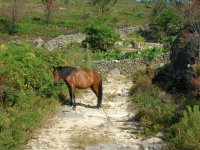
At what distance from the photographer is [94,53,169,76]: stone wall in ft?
78.7

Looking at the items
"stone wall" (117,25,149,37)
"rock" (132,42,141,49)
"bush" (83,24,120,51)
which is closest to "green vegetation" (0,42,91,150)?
"bush" (83,24,120,51)

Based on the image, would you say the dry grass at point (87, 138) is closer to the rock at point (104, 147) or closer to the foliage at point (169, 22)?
the rock at point (104, 147)

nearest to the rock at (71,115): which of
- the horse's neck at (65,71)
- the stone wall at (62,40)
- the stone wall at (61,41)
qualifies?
the horse's neck at (65,71)

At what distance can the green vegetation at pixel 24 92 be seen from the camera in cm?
1134

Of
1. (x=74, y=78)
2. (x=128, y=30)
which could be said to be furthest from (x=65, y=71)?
(x=128, y=30)

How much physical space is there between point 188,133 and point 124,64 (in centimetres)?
1406

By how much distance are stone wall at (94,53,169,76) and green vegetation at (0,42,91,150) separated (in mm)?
5802

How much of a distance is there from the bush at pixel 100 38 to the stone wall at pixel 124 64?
6.16 m

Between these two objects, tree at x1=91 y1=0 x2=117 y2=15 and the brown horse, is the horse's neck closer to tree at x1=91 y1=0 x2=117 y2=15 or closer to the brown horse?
the brown horse

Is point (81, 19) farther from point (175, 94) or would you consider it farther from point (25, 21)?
point (175, 94)

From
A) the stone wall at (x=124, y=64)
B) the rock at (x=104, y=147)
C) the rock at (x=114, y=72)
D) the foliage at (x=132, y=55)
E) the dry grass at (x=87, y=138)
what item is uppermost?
the foliage at (x=132, y=55)

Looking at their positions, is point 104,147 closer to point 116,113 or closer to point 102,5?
point 116,113

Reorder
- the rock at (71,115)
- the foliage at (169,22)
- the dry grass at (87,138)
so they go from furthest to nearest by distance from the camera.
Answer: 1. the foliage at (169,22)
2. the rock at (71,115)
3. the dry grass at (87,138)

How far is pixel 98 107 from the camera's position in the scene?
1567cm
